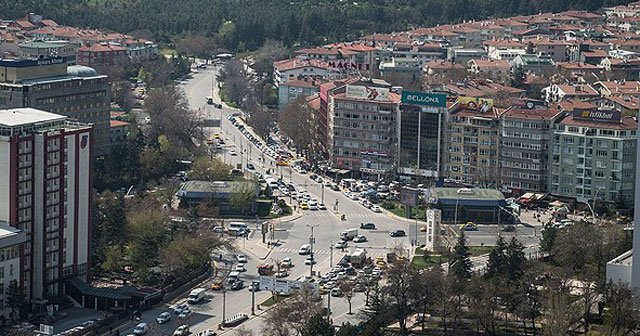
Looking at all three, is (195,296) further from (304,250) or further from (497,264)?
(497,264)

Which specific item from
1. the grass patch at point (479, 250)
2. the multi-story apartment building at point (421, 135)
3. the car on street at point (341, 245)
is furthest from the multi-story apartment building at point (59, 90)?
the grass patch at point (479, 250)

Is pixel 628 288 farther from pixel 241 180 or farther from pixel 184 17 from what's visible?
pixel 184 17

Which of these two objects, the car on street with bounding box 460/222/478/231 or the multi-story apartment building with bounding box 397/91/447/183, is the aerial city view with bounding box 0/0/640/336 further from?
the car on street with bounding box 460/222/478/231

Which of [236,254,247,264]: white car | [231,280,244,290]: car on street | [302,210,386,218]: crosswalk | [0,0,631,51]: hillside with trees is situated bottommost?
[231,280,244,290]: car on street

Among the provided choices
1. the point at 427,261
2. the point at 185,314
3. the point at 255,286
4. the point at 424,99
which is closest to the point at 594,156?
the point at 424,99

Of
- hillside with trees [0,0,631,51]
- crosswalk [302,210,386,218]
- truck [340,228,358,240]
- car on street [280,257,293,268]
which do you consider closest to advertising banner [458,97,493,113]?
crosswalk [302,210,386,218]

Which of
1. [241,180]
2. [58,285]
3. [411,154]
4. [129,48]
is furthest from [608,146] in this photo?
[129,48]
